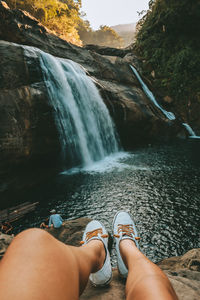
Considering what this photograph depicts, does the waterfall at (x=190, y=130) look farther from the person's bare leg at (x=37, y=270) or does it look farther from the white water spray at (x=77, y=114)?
the person's bare leg at (x=37, y=270)

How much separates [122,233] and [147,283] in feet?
4.89

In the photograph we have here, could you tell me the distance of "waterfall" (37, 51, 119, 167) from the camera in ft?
30.6

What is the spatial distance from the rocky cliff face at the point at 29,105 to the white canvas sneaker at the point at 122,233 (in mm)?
5594

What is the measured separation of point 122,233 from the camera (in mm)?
2605

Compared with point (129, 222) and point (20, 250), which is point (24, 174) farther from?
point (20, 250)

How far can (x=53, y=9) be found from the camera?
1802cm

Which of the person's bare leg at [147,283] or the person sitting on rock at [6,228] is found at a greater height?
the person's bare leg at [147,283]

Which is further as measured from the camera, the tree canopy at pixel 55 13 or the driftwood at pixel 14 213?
the tree canopy at pixel 55 13

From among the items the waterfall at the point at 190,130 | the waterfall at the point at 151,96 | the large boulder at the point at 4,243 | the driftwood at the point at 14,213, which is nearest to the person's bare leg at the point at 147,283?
the large boulder at the point at 4,243

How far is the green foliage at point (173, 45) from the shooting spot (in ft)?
48.8

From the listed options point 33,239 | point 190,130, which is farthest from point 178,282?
point 190,130

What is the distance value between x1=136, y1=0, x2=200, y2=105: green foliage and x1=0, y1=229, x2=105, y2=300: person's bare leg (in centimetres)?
1906

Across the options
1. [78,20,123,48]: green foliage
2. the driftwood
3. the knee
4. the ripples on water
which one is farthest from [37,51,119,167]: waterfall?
[78,20,123,48]: green foliage

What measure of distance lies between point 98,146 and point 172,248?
846 centimetres
